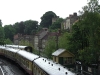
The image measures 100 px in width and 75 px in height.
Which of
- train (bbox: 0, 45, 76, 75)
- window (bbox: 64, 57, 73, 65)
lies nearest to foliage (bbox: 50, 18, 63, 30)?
train (bbox: 0, 45, 76, 75)

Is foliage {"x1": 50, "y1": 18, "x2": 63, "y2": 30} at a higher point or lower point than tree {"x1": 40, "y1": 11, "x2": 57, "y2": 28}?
lower

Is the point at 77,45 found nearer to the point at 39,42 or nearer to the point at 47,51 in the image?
the point at 47,51

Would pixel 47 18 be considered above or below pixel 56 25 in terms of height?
above

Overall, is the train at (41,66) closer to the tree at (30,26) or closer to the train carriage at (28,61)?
the train carriage at (28,61)

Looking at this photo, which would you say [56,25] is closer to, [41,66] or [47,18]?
[47,18]

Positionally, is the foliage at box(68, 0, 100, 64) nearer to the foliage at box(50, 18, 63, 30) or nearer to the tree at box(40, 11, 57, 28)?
the foliage at box(50, 18, 63, 30)

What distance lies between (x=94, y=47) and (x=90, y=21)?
404 centimetres

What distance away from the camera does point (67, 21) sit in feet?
317

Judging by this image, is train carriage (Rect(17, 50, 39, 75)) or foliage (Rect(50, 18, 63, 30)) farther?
foliage (Rect(50, 18, 63, 30))

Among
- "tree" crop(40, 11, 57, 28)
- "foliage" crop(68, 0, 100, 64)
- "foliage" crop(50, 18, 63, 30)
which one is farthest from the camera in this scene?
"tree" crop(40, 11, 57, 28)

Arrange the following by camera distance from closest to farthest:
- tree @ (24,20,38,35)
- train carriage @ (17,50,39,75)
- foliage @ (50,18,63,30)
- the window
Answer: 1. train carriage @ (17,50,39,75)
2. the window
3. foliage @ (50,18,63,30)
4. tree @ (24,20,38,35)

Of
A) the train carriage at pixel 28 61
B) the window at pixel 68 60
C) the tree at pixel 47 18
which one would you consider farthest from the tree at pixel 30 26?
the train carriage at pixel 28 61

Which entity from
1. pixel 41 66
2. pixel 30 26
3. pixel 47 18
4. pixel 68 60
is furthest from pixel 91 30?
pixel 30 26

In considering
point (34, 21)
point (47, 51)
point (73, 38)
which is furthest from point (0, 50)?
point (34, 21)
